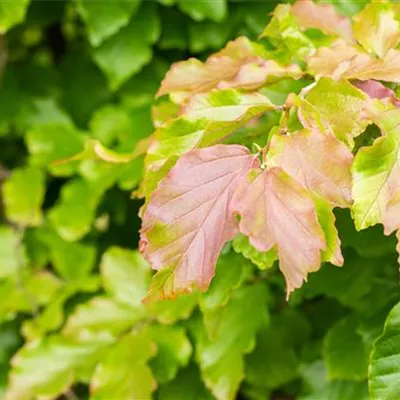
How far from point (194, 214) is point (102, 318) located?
25.7 inches

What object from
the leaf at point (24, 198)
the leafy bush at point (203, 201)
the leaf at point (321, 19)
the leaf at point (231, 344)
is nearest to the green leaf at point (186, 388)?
the leafy bush at point (203, 201)

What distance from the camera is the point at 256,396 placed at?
1546 mm

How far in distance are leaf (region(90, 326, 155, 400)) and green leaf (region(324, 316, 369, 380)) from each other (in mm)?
302

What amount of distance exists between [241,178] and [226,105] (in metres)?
0.13

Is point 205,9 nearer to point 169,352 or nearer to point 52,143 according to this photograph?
point 52,143

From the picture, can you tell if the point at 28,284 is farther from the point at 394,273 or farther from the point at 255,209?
the point at 255,209

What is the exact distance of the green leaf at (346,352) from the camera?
4.15 ft

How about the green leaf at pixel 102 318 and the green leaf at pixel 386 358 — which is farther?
the green leaf at pixel 102 318

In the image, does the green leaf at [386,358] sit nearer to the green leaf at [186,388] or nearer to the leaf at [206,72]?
the leaf at [206,72]

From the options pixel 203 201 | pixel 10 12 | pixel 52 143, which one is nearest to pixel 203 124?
pixel 203 201

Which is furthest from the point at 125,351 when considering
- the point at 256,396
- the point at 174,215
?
the point at 174,215

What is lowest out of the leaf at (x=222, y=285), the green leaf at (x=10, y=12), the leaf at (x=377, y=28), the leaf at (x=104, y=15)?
the leaf at (x=222, y=285)

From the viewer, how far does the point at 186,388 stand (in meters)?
1.45

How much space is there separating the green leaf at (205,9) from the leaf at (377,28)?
0.49 metres
